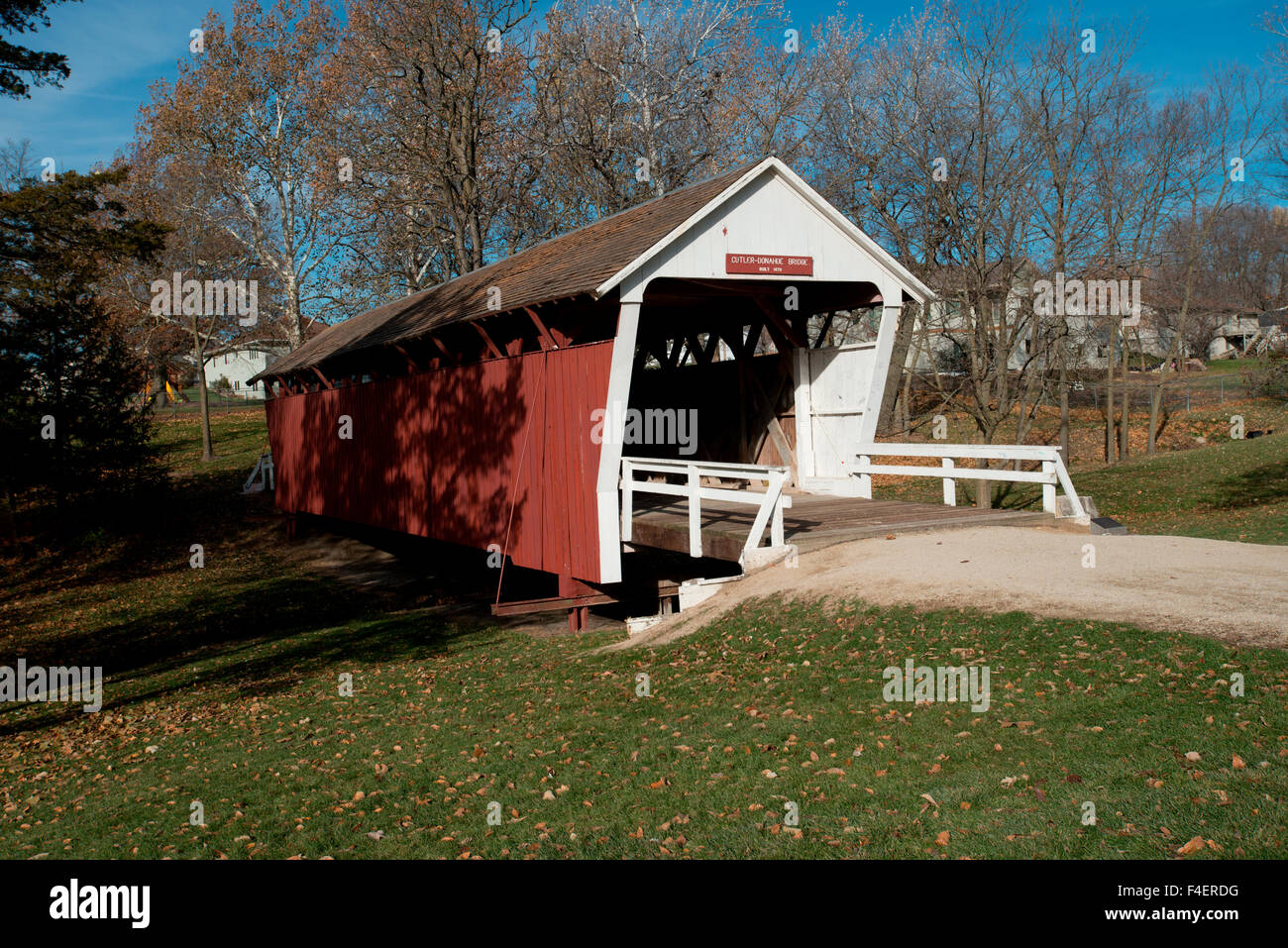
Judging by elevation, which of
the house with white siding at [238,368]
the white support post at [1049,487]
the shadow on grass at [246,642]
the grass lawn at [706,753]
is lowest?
the shadow on grass at [246,642]

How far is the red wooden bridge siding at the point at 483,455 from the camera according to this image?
12.3 meters

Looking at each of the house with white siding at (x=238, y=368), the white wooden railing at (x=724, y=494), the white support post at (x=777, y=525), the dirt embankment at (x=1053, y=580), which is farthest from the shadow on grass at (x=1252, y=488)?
the house with white siding at (x=238, y=368)

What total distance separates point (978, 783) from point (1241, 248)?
208ft

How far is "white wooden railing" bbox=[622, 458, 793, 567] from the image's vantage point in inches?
419

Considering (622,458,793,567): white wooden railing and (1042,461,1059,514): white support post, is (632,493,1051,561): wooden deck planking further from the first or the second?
(622,458,793,567): white wooden railing

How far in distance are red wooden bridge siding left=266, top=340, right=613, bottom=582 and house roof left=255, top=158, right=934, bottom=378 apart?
2.58 feet

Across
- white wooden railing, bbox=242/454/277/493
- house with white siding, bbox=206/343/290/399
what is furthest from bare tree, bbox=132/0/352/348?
house with white siding, bbox=206/343/290/399

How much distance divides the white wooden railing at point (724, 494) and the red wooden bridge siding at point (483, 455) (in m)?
0.65

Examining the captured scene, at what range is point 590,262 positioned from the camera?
12.5 m

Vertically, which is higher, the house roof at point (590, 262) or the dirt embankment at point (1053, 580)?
the house roof at point (590, 262)

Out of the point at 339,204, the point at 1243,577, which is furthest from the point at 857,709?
the point at 339,204

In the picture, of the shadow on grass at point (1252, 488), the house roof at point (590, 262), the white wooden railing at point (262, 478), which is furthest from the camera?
the white wooden railing at point (262, 478)

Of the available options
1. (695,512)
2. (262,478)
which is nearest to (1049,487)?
(695,512)

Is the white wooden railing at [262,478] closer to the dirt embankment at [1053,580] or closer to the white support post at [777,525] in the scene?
the dirt embankment at [1053,580]
